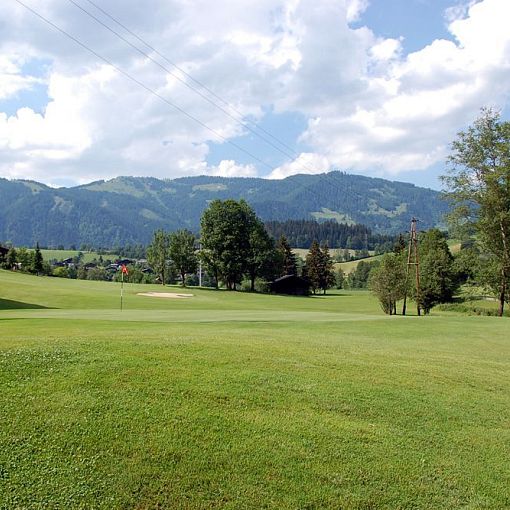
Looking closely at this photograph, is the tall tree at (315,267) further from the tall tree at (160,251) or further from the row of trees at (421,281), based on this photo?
the row of trees at (421,281)

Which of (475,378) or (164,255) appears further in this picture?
(164,255)

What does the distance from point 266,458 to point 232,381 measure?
2629 mm

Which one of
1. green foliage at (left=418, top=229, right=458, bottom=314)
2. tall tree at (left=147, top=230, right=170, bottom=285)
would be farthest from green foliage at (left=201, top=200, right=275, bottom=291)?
green foliage at (left=418, top=229, right=458, bottom=314)

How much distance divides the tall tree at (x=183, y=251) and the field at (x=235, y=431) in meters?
78.5

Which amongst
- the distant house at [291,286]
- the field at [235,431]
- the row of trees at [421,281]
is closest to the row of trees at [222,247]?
the distant house at [291,286]

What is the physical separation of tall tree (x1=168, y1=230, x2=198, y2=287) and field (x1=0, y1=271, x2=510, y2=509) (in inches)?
3092

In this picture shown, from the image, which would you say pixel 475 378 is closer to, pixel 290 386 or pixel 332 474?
pixel 290 386

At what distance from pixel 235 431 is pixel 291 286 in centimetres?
9893

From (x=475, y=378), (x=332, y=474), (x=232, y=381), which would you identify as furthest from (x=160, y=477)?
(x=475, y=378)

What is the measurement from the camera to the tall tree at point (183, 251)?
90.6m

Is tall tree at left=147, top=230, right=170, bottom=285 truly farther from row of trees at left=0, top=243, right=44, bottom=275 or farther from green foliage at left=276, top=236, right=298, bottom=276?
green foliage at left=276, top=236, right=298, bottom=276

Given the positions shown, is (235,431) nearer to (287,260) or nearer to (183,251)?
(183,251)

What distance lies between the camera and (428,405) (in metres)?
10.0

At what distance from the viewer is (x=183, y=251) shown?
90.6m
